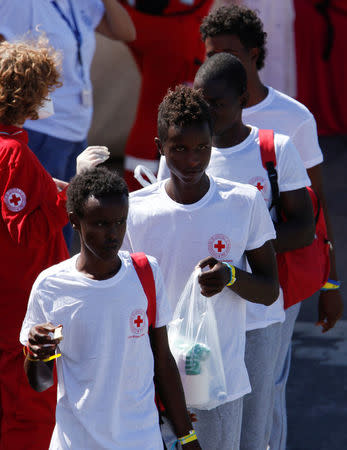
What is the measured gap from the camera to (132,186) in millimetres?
5871

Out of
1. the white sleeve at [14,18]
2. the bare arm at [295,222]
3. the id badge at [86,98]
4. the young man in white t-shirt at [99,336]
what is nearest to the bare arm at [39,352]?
the young man in white t-shirt at [99,336]

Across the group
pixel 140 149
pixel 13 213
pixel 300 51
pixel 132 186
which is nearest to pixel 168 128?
pixel 13 213

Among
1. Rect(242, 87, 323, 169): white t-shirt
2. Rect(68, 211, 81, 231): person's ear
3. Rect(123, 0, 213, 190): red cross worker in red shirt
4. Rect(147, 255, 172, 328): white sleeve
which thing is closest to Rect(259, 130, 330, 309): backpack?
Rect(242, 87, 323, 169): white t-shirt

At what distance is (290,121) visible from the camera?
374 centimetres

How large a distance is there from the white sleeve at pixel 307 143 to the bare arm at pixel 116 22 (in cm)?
188

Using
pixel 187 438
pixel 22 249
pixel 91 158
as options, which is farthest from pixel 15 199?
pixel 187 438

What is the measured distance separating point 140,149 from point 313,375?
2484 millimetres

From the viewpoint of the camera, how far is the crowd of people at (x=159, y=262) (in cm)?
253

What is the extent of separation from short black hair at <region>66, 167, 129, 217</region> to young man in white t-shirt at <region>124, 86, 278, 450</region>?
11.9 inches

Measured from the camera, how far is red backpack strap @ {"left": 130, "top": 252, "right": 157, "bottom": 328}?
8.51 ft

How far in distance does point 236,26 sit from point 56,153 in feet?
4.54

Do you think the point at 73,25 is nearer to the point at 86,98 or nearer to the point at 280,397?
the point at 86,98

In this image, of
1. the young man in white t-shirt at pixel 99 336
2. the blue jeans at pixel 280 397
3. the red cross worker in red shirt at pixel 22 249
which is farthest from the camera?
the blue jeans at pixel 280 397

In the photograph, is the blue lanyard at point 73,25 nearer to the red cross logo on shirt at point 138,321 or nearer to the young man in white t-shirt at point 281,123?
the young man in white t-shirt at point 281,123
